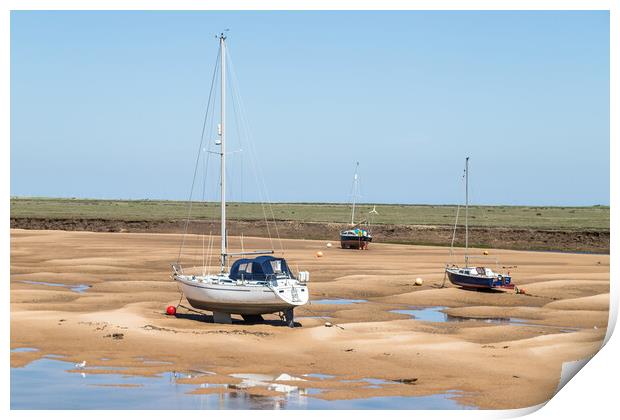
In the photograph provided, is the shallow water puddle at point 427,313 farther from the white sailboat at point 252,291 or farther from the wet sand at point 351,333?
the white sailboat at point 252,291

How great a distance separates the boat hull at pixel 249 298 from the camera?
34812 mm

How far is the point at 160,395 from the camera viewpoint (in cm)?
2383

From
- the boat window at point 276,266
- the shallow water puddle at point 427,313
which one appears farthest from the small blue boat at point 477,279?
the boat window at point 276,266

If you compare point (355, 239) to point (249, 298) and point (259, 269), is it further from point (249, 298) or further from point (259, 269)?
point (249, 298)

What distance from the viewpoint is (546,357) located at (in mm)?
29719

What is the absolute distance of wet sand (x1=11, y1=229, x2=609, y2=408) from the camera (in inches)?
1058

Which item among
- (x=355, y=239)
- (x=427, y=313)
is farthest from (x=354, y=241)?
(x=427, y=313)

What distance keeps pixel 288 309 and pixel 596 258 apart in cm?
4736

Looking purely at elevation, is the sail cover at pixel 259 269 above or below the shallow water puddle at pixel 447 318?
above

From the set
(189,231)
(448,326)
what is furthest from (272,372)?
(189,231)

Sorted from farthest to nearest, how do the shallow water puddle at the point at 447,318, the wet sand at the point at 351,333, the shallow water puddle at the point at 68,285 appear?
the shallow water puddle at the point at 68,285, the shallow water puddle at the point at 447,318, the wet sand at the point at 351,333

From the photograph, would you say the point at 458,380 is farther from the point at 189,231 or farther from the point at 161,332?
the point at 189,231

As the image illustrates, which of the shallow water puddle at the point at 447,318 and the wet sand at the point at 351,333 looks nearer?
the wet sand at the point at 351,333

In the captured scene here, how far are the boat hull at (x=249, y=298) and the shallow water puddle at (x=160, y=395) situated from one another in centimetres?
835
